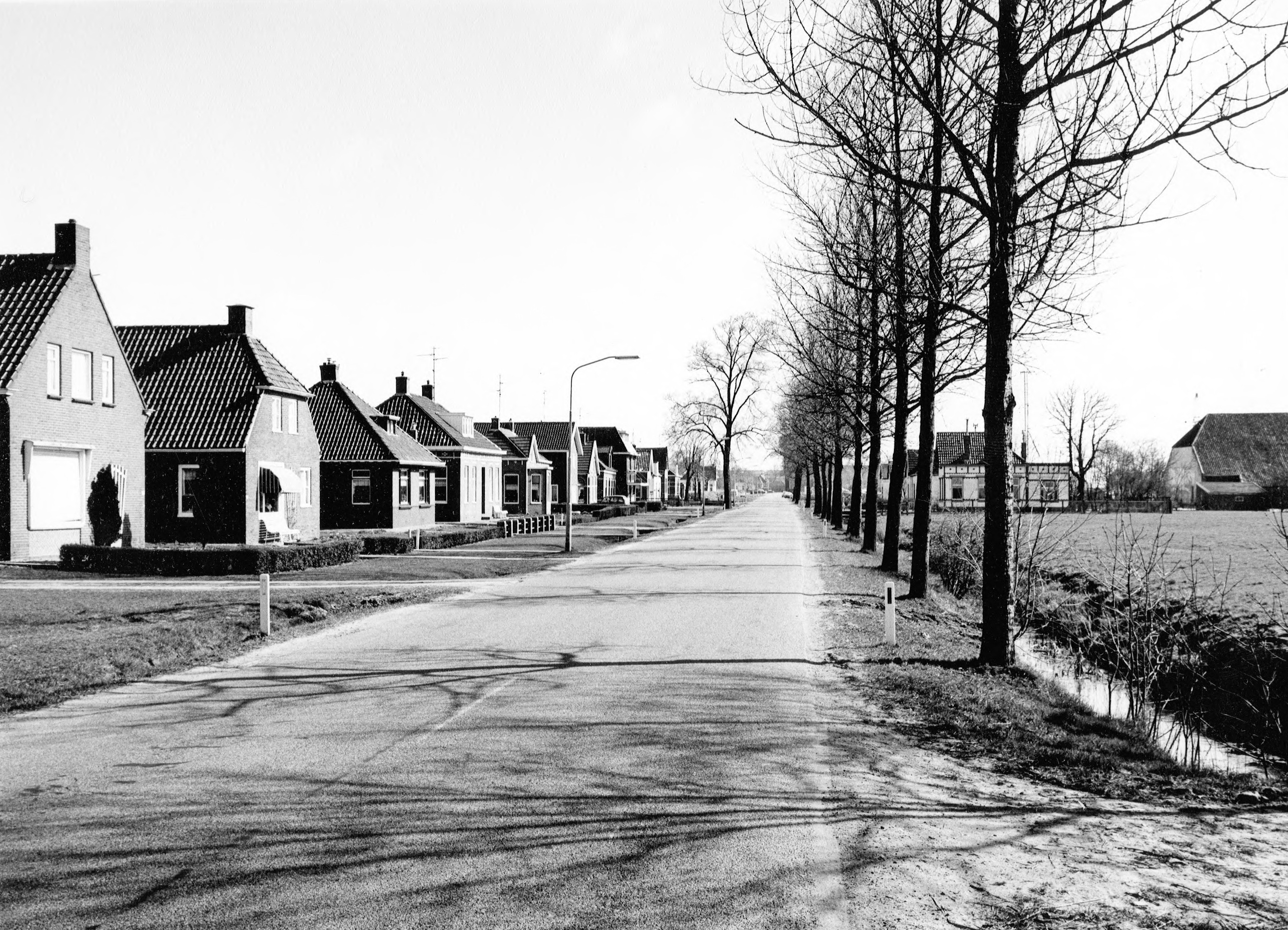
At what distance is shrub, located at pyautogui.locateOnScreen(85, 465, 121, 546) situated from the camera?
2538cm

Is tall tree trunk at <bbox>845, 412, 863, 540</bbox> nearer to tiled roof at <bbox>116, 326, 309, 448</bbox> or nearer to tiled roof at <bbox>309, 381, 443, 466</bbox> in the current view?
tiled roof at <bbox>309, 381, 443, 466</bbox>

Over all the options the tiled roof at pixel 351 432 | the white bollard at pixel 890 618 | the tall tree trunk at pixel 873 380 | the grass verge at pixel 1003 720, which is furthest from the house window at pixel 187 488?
the white bollard at pixel 890 618

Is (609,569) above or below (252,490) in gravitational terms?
below

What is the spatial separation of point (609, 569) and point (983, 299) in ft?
38.1

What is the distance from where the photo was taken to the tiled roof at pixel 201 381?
3106 centimetres

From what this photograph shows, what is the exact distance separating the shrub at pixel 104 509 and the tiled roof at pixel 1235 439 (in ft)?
264

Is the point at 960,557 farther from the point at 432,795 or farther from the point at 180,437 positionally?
the point at 180,437

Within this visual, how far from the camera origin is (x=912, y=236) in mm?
15414

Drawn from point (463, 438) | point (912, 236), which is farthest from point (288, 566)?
point (463, 438)

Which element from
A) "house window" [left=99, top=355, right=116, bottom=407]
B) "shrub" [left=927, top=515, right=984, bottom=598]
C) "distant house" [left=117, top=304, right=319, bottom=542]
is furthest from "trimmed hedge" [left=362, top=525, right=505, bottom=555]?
"shrub" [left=927, top=515, right=984, bottom=598]

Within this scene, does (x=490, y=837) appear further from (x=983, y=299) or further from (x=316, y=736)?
(x=983, y=299)

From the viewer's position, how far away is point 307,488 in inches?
1405

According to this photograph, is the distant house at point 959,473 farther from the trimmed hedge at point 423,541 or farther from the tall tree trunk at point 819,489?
the trimmed hedge at point 423,541

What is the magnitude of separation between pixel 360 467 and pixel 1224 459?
76.9m
